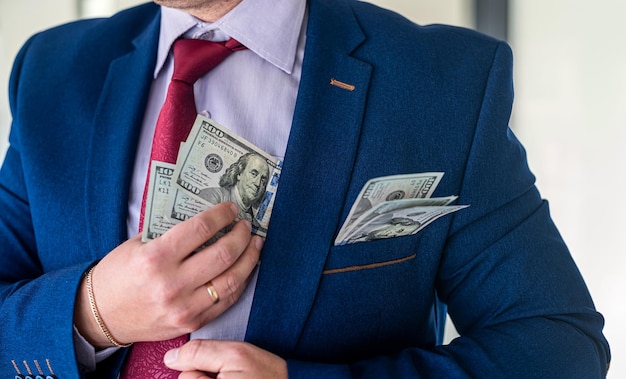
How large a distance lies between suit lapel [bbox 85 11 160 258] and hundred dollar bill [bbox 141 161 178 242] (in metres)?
0.18

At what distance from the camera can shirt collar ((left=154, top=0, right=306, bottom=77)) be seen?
1.36 m

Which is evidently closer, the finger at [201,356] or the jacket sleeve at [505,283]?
the finger at [201,356]

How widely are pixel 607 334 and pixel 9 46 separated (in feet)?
11.5

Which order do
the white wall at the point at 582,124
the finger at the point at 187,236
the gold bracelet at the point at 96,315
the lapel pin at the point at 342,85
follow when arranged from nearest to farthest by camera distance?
the finger at the point at 187,236 < the gold bracelet at the point at 96,315 < the lapel pin at the point at 342,85 < the white wall at the point at 582,124

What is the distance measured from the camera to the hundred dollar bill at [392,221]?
1.18m

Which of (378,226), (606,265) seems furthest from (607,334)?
(378,226)

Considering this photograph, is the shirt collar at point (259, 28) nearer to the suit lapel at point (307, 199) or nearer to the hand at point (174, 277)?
the suit lapel at point (307, 199)

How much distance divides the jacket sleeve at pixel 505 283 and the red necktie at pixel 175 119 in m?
0.38

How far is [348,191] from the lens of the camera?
51.0 inches

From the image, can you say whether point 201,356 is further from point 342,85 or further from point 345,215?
point 342,85

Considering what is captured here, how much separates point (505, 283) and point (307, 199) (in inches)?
17.5

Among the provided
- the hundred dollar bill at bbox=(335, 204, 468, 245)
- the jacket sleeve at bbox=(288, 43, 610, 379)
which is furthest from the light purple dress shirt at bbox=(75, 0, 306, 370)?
the jacket sleeve at bbox=(288, 43, 610, 379)

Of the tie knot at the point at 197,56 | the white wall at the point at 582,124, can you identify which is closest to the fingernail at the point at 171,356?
the tie knot at the point at 197,56

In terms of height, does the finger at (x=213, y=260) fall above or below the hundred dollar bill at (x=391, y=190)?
below
